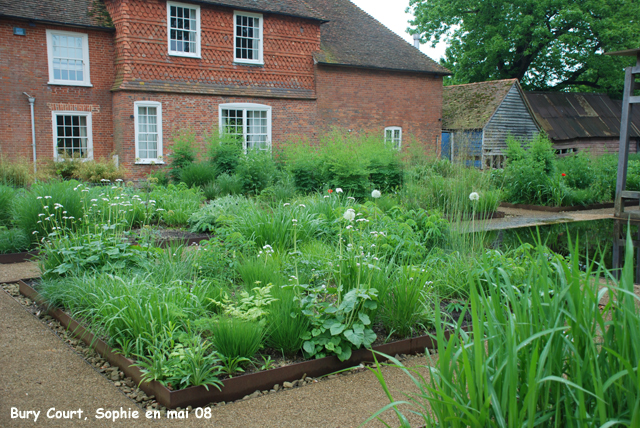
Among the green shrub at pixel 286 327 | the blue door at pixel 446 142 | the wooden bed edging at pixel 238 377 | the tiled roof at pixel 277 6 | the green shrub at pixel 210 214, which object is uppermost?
the tiled roof at pixel 277 6

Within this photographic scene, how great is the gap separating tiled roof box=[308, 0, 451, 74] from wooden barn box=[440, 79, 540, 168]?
2.80 m

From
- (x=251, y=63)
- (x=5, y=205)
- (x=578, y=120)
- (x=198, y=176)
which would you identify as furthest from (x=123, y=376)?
(x=578, y=120)

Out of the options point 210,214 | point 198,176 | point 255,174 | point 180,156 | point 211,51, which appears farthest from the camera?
point 211,51

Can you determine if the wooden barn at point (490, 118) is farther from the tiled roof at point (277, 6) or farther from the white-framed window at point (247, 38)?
the white-framed window at point (247, 38)

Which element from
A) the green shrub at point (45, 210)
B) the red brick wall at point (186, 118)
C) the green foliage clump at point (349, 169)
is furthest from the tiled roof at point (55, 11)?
the green shrub at point (45, 210)

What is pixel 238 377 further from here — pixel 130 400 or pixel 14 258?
pixel 14 258

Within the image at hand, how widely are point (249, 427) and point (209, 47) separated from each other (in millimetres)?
17059

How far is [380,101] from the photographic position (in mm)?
22375

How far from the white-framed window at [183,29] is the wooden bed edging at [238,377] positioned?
1487cm

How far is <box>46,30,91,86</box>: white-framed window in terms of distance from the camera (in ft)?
54.3

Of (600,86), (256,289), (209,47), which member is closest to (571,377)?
(256,289)

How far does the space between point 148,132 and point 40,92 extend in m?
3.33

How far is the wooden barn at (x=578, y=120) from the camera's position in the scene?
26.3 meters

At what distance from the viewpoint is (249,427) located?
9.90 feet
